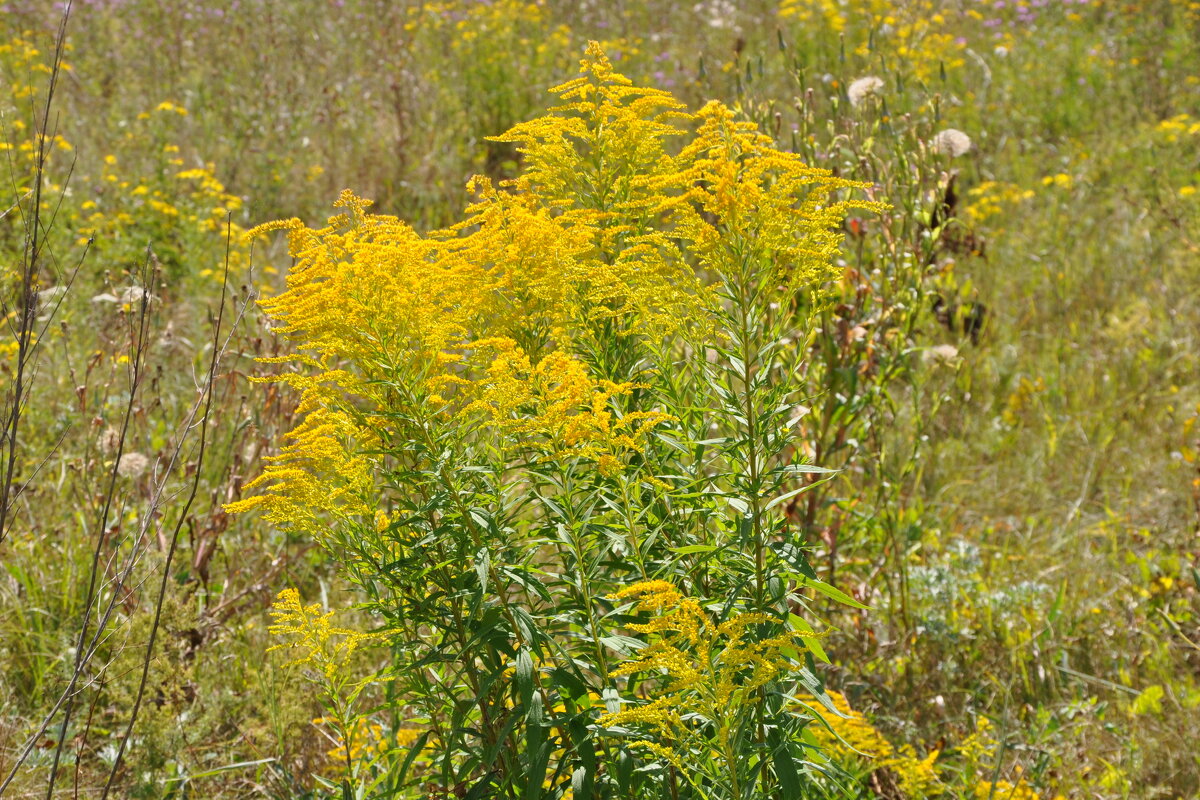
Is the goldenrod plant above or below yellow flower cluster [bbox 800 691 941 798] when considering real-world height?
above

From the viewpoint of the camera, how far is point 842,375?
3.18 metres

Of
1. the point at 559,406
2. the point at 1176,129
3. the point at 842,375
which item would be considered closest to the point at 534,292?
the point at 559,406

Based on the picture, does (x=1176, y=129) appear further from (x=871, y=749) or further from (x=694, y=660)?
(x=694, y=660)

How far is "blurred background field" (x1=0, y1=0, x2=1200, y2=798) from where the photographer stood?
3.10 m

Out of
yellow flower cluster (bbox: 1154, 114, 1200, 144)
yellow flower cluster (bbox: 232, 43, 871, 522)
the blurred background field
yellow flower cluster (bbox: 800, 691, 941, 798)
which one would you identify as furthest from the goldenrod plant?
yellow flower cluster (bbox: 1154, 114, 1200, 144)

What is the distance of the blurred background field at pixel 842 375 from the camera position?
10.2 feet

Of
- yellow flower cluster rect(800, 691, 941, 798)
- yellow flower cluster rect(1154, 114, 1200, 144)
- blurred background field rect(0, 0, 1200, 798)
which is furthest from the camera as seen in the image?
yellow flower cluster rect(1154, 114, 1200, 144)

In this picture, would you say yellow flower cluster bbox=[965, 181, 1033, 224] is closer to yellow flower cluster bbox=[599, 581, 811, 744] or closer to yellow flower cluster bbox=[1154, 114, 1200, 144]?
yellow flower cluster bbox=[1154, 114, 1200, 144]

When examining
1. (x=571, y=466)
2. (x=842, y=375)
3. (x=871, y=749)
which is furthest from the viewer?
(x=842, y=375)

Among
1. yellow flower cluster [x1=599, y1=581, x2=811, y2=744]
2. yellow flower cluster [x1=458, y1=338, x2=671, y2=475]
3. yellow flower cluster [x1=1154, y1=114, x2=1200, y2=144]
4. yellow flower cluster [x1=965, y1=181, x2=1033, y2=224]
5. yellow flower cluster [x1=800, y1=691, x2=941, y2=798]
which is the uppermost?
yellow flower cluster [x1=1154, y1=114, x2=1200, y2=144]

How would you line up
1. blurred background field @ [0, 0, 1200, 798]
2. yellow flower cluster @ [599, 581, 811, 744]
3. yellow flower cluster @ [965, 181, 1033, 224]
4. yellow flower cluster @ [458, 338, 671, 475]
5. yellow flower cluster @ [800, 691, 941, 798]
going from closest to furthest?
yellow flower cluster @ [599, 581, 811, 744]
yellow flower cluster @ [458, 338, 671, 475]
yellow flower cluster @ [800, 691, 941, 798]
blurred background field @ [0, 0, 1200, 798]
yellow flower cluster @ [965, 181, 1033, 224]

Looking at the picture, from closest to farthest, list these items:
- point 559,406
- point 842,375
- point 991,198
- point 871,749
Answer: point 559,406 < point 871,749 < point 842,375 < point 991,198

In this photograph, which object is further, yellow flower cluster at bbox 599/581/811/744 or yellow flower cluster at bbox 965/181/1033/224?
yellow flower cluster at bbox 965/181/1033/224

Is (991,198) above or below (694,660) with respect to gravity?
above
